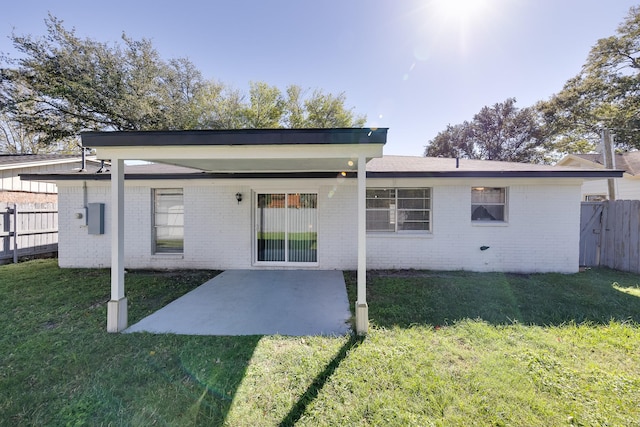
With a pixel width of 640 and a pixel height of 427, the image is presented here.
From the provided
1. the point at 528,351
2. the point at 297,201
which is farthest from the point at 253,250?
the point at 528,351

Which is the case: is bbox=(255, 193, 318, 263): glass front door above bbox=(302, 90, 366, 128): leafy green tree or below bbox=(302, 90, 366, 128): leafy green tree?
below

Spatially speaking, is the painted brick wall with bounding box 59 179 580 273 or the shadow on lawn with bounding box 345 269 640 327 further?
the painted brick wall with bounding box 59 179 580 273

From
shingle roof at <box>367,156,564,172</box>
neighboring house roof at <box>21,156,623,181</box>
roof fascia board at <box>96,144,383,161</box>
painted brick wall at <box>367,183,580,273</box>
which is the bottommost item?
painted brick wall at <box>367,183,580,273</box>

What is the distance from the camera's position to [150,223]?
7711 mm

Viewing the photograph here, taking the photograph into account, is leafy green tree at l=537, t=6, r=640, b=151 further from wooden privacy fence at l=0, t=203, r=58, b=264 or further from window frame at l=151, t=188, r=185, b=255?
wooden privacy fence at l=0, t=203, r=58, b=264

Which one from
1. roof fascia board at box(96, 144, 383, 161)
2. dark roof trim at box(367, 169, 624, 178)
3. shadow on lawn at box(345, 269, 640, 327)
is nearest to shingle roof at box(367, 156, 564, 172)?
dark roof trim at box(367, 169, 624, 178)

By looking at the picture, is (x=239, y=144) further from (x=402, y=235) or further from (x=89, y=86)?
(x=89, y=86)

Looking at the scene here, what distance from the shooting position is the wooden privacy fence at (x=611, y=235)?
731 centimetres

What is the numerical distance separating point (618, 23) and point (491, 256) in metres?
17.7

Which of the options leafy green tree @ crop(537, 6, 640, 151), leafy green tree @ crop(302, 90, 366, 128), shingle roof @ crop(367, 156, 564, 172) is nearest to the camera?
shingle roof @ crop(367, 156, 564, 172)

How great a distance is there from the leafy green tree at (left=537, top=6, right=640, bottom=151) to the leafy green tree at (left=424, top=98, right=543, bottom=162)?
29.4 ft

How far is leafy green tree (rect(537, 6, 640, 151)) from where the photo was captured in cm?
1470

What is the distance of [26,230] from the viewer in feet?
29.7

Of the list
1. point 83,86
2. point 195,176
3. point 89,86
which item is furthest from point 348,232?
point 89,86
